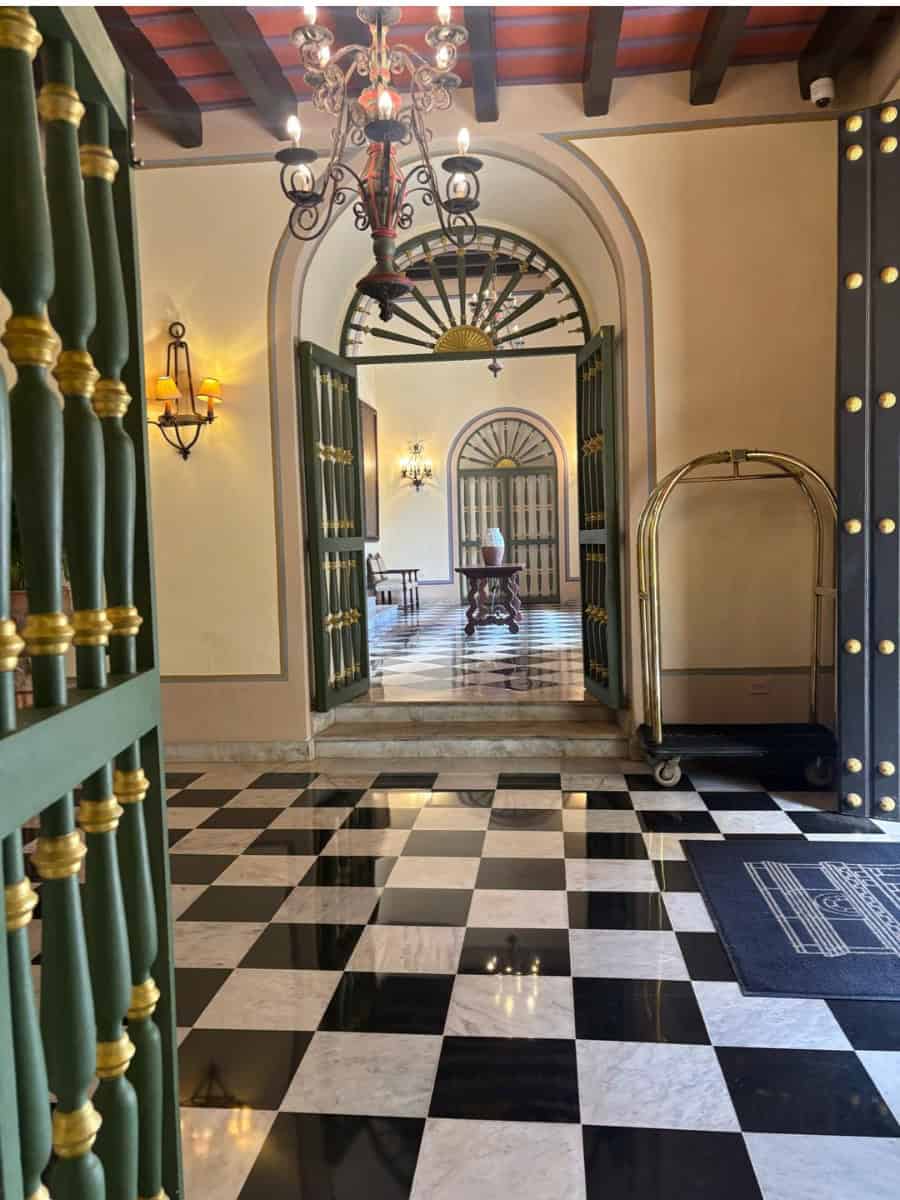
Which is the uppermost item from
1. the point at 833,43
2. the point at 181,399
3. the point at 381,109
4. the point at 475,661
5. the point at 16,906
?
the point at 833,43

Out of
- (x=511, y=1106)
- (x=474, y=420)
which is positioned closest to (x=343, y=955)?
(x=511, y=1106)

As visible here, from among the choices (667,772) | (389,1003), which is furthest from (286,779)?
(389,1003)

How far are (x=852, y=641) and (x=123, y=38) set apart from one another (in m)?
4.64

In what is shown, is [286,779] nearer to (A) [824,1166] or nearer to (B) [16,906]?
(A) [824,1166]

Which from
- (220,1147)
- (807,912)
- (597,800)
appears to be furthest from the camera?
(597,800)

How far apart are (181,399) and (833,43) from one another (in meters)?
4.08

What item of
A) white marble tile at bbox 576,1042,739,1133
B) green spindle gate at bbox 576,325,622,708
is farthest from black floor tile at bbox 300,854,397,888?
green spindle gate at bbox 576,325,622,708

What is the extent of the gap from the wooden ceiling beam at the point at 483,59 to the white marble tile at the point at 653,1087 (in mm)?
4477

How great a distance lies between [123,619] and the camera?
1289 millimetres

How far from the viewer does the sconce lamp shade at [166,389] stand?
5.33 metres

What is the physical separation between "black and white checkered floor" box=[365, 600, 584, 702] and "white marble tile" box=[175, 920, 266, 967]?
307 cm

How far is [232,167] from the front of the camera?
541 centimetres

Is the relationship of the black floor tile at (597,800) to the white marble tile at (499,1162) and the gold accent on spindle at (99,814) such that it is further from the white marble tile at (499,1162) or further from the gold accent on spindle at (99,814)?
the gold accent on spindle at (99,814)

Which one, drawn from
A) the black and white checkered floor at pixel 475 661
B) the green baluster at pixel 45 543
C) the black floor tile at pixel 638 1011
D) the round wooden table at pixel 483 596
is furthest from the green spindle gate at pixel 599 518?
the green baluster at pixel 45 543
